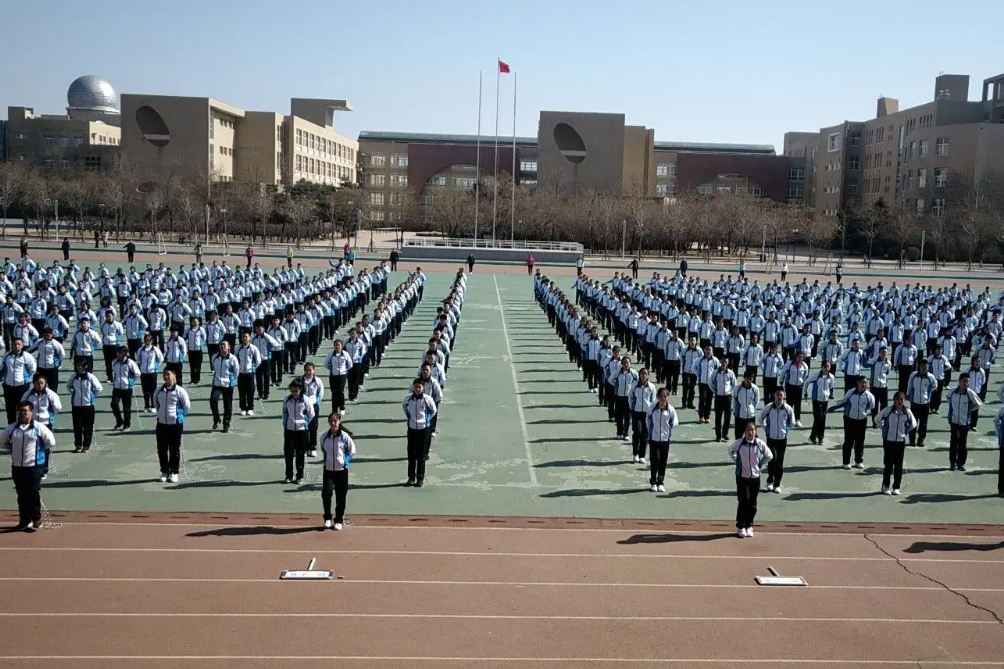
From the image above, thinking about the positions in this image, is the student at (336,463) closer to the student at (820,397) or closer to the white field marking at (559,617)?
the white field marking at (559,617)

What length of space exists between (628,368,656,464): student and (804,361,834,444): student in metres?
2.93

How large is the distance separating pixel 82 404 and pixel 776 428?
9.59 meters

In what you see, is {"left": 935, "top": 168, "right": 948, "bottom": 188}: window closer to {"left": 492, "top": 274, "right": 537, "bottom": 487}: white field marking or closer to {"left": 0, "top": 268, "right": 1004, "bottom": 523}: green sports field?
{"left": 492, "top": 274, "right": 537, "bottom": 487}: white field marking

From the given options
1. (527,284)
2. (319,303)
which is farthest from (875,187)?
(319,303)

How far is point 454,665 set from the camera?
25.7ft

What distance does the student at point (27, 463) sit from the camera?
10.8 meters

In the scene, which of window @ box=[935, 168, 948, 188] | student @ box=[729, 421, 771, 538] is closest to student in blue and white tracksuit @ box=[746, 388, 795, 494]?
student @ box=[729, 421, 771, 538]

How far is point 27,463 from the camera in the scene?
35.5 feet

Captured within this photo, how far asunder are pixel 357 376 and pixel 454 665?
11152mm

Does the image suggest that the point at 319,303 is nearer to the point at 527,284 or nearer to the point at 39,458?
the point at 39,458

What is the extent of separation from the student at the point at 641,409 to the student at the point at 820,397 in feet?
9.60

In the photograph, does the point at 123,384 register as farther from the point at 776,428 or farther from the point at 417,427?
the point at 776,428

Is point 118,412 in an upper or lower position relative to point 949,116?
lower

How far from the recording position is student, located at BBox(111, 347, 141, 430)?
593 inches
